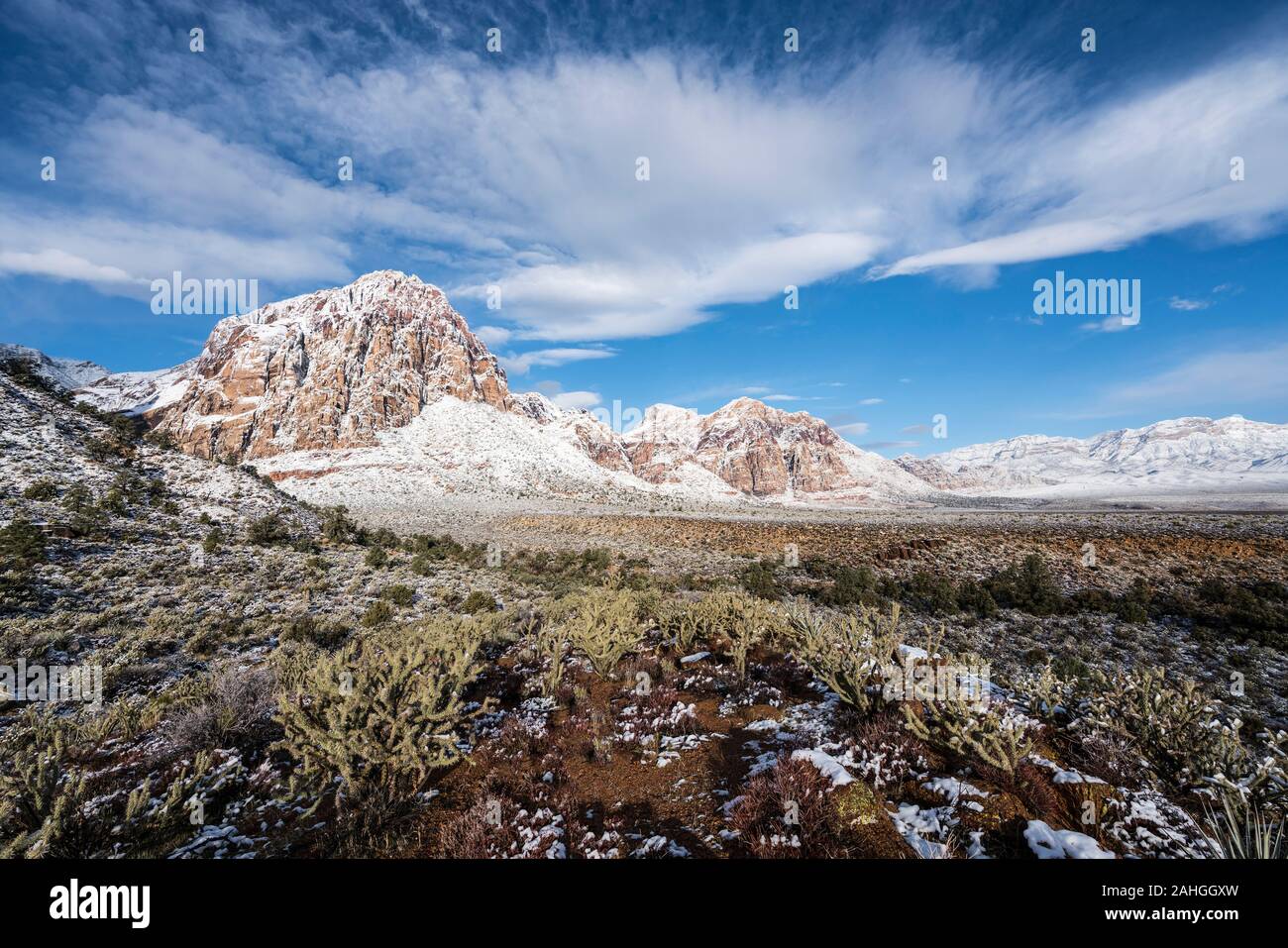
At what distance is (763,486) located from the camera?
19888 centimetres

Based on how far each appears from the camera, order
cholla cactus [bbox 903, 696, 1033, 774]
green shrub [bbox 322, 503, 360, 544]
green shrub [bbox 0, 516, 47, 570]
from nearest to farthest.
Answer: cholla cactus [bbox 903, 696, 1033, 774], green shrub [bbox 0, 516, 47, 570], green shrub [bbox 322, 503, 360, 544]

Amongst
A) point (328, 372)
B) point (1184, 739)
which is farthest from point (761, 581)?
point (328, 372)

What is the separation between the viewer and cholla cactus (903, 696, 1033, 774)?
4852mm

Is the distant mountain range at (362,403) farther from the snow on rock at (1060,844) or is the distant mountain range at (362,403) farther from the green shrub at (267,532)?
the snow on rock at (1060,844)

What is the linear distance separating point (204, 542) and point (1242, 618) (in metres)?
35.6

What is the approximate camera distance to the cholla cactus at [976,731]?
4.85 metres

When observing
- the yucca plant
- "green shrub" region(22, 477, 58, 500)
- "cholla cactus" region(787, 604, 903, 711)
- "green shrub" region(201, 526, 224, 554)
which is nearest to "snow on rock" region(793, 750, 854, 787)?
"cholla cactus" region(787, 604, 903, 711)

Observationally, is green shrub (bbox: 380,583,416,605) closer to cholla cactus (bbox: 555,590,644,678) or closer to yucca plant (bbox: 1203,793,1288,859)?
cholla cactus (bbox: 555,590,644,678)

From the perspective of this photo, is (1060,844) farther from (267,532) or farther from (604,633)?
Result: (267,532)

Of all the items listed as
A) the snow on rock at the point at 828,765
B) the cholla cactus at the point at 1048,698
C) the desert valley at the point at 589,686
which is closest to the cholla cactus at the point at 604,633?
the desert valley at the point at 589,686

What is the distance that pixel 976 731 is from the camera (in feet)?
18.0
